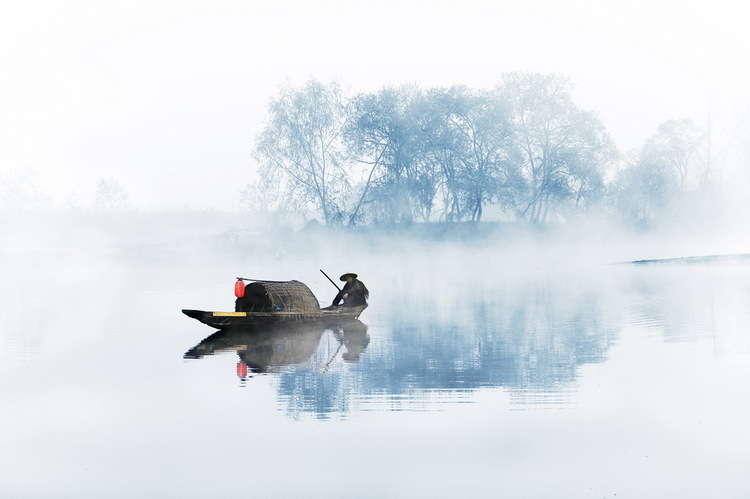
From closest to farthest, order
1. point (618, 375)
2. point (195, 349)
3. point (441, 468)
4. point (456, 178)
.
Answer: point (441, 468) → point (618, 375) → point (195, 349) → point (456, 178)

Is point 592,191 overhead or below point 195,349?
overhead

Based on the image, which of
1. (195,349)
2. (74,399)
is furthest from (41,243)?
(74,399)

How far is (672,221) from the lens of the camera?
9250 cm

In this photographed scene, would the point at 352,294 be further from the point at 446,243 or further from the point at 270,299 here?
the point at 446,243

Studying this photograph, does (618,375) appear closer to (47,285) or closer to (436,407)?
(436,407)

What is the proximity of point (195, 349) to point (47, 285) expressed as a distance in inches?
1340

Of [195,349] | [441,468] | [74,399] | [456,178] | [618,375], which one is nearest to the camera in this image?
[441,468]

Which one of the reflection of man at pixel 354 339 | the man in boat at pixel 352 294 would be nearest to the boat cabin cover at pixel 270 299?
the reflection of man at pixel 354 339

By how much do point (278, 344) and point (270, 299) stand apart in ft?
8.33

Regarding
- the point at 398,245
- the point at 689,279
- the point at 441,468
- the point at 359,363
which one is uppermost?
the point at 398,245

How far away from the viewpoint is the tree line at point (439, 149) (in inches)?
2995

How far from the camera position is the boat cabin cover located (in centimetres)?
3008

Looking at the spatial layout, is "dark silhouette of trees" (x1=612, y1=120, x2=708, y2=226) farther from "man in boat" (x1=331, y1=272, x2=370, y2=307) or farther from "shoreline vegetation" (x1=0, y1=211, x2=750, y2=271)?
"man in boat" (x1=331, y1=272, x2=370, y2=307)

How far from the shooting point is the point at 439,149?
75500 mm
